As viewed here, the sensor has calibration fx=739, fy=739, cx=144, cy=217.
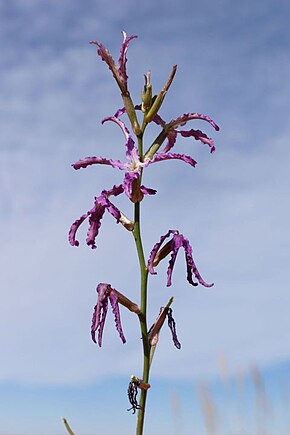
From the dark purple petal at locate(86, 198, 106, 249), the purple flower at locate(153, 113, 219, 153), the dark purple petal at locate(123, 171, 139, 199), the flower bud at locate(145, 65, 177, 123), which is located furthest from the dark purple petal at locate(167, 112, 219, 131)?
the dark purple petal at locate(86, 198, 106, 249)

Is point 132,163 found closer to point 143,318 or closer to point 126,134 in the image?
point 126,134

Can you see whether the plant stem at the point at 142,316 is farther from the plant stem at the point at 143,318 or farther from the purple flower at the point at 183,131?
the purple flower at the point at 183,131

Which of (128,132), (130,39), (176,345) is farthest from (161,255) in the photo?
(130,39)

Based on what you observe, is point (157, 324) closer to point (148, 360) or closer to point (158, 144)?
point (148, 360)

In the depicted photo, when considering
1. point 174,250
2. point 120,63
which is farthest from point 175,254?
point 120,63

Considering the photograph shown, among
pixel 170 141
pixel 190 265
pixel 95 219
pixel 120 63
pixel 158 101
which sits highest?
pixel 120 63

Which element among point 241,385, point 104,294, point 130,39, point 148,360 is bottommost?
point 148,360

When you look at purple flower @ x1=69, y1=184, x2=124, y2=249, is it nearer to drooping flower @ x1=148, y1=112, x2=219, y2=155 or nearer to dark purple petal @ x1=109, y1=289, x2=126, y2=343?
dark purple petal @ x1=109, y1=289, x2=126, y2=343
